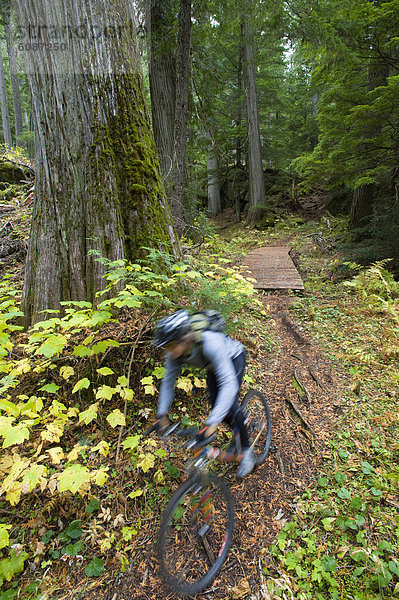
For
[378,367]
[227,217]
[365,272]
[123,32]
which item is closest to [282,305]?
[365,272]

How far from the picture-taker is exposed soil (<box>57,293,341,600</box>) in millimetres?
2160

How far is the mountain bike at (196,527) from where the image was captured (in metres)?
2.11

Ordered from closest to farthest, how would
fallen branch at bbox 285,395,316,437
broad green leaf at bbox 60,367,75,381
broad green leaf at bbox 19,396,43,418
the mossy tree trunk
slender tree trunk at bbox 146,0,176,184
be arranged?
broad green leaf at bbox 19,396,43,418 → broad green leaf at bbox 60,367,75,381 → fallen branch at bbox 285,395,316,437 → the mossy tree trunk → slender tree trunk at bbox 146,0,176,184

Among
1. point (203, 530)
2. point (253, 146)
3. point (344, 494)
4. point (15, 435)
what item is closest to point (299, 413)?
point (344, 494)

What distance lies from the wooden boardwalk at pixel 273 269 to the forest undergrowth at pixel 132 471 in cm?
320

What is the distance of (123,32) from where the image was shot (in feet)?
13.5

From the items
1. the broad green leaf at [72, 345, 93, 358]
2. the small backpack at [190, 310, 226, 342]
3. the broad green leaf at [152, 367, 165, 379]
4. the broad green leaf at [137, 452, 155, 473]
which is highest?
the small backpack at [190, 310, 226, 342]

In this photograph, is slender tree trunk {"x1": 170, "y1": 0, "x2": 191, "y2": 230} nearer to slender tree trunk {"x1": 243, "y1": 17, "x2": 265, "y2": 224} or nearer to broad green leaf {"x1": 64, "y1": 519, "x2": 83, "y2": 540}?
broad green leaf {"x1": 64, "y1": 519, "x2": 83, "y2": 540}

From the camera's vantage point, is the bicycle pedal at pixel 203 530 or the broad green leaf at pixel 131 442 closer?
the bicycle pedal at pixel 203 530

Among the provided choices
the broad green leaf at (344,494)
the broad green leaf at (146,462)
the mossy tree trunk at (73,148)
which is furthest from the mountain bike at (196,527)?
the mossy tree trunk at (73,148)

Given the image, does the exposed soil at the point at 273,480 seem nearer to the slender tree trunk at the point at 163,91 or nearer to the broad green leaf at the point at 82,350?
the broad green leaf at the point at 82,350

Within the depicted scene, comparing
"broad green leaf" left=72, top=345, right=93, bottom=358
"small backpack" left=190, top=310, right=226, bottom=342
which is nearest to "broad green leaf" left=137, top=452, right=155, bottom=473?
"broad green leaf" left=72, top=345, right=93, bottom=358

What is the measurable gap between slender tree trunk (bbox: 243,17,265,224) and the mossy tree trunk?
40.0 feet

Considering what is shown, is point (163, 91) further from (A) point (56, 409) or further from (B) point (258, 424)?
(B) point (258, 424)
